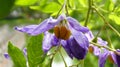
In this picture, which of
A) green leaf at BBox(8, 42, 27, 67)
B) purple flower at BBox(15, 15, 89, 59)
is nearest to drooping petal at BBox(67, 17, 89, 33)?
purple flower at BBox(15, 15, 89, 59)

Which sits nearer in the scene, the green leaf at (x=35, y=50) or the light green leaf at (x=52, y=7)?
the green leaf at (x=35, y=50)

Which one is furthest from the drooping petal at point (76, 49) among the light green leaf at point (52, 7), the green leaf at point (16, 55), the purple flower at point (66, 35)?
the light green leaf at point (52, 7)

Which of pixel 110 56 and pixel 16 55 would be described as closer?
pixel 16 55

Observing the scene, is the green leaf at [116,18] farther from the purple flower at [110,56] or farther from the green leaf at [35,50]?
the green leaf at [35,50]

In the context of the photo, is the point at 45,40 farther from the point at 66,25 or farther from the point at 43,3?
the point at 43,3

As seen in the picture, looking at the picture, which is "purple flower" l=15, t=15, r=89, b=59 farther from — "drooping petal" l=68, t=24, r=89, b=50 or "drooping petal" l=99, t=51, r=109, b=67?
"drooping petal" l=99, t=51, r=109, b=67

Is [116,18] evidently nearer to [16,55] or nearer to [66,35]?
[66,35]

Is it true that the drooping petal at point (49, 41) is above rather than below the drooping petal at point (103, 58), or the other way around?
above

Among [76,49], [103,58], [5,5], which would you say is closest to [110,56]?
[103,58]
